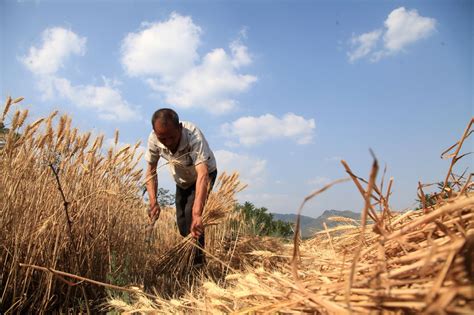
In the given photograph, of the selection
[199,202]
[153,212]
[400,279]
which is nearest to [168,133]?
[199,202]

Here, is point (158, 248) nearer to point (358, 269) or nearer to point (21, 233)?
point (21, 233)

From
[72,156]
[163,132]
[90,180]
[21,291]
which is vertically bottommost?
[21,291]

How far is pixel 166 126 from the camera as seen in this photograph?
277 centimetres

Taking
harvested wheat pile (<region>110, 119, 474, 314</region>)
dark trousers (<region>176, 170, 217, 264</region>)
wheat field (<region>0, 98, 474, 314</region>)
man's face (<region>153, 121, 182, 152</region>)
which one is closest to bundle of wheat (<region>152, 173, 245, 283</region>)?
wheat field (<region>0, 98, 474, 314</region>)

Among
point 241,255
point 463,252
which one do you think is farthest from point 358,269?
point 241,255

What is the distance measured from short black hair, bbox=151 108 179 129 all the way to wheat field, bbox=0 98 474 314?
394mm

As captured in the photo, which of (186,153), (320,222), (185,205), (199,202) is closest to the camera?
(320,222)

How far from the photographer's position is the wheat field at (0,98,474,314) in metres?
0.70

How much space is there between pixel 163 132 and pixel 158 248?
1.49 meters

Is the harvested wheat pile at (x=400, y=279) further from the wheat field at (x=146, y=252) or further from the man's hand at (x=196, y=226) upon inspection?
the man's hand at (x=196, y=226)

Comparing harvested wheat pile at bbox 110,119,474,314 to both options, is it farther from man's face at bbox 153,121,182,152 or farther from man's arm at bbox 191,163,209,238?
man's face at bbox 153,121,182,152

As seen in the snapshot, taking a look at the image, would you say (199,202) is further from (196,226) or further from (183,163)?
(183,163)

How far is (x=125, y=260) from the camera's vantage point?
2.55 metres

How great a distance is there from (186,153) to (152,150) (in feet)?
2.02
